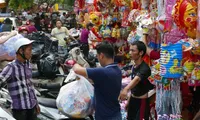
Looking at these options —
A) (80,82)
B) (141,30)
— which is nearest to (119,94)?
(80,82)

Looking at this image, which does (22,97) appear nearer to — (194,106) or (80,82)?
(80,82)

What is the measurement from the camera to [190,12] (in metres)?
4.03

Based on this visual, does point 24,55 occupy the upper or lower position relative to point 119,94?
upper

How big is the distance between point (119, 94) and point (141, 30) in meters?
1.84

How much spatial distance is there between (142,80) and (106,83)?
1066mm

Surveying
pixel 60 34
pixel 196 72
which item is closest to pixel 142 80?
pixel 196 72

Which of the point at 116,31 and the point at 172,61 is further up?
the point at 172,61

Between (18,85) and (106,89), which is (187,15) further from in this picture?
(18,85)

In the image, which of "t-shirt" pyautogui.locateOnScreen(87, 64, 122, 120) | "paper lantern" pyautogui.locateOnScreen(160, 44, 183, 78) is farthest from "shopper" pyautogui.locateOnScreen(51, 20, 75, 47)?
"t-shirt" pyautogui.locateOnScreen(87, 64, 122, 120)

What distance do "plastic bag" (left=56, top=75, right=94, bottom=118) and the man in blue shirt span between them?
293mm

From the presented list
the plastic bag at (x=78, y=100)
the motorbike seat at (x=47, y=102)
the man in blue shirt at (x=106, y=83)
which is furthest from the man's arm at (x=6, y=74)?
the motorbike seat at (x=47, y=102)

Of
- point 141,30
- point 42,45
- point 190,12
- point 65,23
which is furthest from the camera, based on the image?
point 65,23

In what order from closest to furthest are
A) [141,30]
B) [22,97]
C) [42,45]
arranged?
[22,97] < [141,30] < [42,45]

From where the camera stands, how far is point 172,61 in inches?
163
